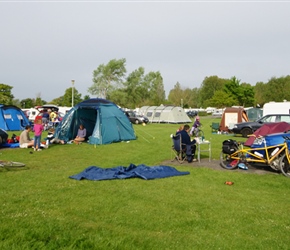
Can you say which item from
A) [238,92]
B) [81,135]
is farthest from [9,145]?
[238,92]

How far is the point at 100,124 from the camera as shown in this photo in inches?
649

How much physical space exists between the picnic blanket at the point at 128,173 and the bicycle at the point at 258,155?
6.07 ft

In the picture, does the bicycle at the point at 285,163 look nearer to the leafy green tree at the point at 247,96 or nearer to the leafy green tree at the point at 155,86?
the leafy green tree at the point at 247,96

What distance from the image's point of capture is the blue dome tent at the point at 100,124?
16531mm

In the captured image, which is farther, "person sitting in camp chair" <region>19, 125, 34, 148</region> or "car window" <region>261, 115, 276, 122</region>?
"car window" <region>261, 115, 276, 122</region>

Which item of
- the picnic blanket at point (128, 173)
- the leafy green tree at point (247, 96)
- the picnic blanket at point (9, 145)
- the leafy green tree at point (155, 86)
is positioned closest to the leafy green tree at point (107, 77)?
the leafy green tree at point (155, 86)

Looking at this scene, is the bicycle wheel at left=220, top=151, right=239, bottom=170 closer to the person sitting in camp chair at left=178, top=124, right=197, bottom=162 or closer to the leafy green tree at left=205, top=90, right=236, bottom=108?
the person sitting in camp chair at left=178, top=124, right=197, bottom=162

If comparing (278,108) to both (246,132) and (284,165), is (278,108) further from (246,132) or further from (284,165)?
(284,165)

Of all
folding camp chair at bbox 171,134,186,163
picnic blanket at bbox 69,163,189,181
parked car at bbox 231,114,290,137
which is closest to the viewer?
picnic blanket at bbox 69,163,189,181

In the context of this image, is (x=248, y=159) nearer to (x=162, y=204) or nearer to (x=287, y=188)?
(x=287, y=188)

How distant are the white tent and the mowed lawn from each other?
101 ft

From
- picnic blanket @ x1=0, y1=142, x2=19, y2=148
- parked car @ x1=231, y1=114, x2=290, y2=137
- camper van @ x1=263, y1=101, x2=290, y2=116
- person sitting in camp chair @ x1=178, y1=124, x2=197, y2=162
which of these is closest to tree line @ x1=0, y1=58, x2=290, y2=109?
camper van @ x1=263, y1=101, x2=290, y2=116

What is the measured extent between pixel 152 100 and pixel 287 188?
59.8 m

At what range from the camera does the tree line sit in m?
57.7
